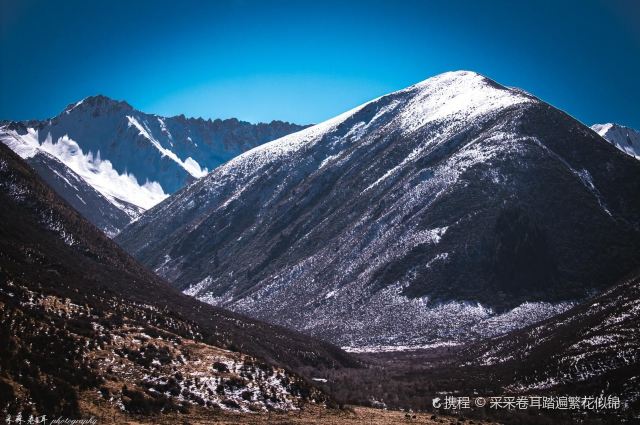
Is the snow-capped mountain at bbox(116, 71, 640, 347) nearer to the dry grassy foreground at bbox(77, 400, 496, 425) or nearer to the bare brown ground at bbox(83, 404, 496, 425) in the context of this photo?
the dry grassy foreground at bbox(77, 400, 496, 425)

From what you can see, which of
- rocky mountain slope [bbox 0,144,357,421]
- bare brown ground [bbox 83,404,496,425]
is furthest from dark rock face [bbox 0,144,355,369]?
bare brown ground [bbox 83,404,496,425]

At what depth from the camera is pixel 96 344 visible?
4609 centimetres

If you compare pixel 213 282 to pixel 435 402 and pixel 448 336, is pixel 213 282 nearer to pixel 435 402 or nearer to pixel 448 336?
pixel 448 336

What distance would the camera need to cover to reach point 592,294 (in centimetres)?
11419

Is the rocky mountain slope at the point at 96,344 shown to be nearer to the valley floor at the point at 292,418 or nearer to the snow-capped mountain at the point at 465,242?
the valley floor at the point at 292,418

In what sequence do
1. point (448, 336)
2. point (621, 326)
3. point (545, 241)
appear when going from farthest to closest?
1. point (545, 241)
2. point (448, 336)
3. point (621, 326)

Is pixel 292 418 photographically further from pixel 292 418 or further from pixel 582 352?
pixel 582 352

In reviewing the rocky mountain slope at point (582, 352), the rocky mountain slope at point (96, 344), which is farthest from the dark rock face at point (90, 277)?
the rocky mountain slope at point (582, 352)

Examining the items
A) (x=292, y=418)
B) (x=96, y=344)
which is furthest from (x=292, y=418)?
(x=96, y=344)

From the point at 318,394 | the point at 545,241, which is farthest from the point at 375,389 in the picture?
the point at 545,241

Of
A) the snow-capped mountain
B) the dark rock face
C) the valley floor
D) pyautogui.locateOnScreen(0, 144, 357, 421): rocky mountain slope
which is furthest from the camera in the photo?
the snow-capped mountain

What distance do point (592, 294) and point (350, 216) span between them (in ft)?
252

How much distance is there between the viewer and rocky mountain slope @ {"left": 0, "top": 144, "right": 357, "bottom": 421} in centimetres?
3738

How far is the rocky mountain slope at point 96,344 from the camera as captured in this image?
123ft
